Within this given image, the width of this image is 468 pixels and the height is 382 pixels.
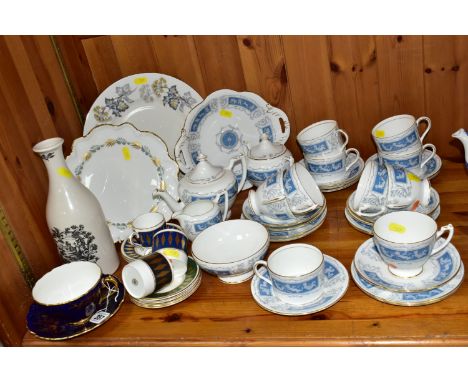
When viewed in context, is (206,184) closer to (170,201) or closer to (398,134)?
(170,201)

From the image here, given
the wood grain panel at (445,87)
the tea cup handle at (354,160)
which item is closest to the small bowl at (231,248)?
the tea cup handle at (354,160)

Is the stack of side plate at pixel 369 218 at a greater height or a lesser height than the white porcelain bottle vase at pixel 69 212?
lesser

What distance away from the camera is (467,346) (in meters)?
0.86

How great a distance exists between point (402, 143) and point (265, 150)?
12.9 inches

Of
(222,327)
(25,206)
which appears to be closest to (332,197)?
(222,327)

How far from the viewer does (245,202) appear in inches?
51.4

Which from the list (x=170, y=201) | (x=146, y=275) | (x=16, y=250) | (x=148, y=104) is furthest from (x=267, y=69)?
(x=16, y=250)

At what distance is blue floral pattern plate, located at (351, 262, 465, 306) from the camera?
0.93m

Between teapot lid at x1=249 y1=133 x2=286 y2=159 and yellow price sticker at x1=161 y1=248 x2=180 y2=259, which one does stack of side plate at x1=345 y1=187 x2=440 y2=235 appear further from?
yellow price sticker at x1=161 y1=248 x2=180 y2=259

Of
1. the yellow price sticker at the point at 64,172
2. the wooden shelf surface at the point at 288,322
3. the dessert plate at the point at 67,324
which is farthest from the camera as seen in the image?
the yellow price sticker at the point at 64,172

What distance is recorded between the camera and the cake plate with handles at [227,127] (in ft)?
4.56

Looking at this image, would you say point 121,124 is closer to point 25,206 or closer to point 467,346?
point 25,206

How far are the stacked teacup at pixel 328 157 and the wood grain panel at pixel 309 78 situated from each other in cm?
A: 8

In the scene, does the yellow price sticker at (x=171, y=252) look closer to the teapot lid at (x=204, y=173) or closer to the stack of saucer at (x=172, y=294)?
the stack of saucer at (x=172, y=294)
